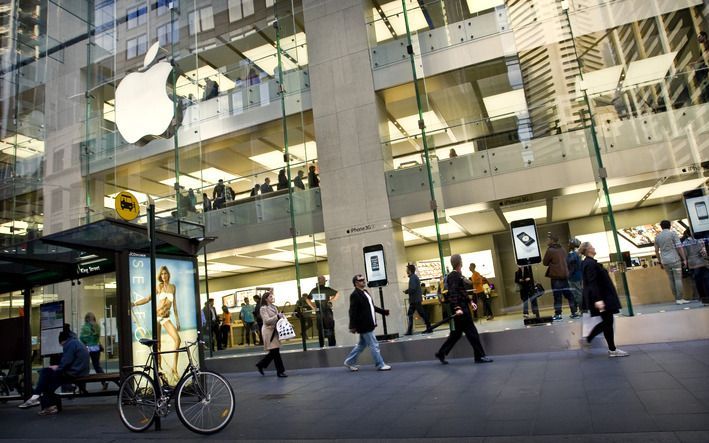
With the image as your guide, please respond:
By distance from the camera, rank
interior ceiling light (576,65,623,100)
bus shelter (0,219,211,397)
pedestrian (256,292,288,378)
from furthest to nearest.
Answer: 1. interior ceiling light (576,65,623,100)
2. pedestrian (256,292,288,378)
3. bus shelter (0,219,211,397)

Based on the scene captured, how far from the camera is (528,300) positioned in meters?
9.44

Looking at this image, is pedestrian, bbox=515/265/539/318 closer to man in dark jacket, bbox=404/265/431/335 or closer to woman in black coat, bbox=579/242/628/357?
woman in black coat, bbox=579/242/628/357

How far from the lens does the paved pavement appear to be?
162 inches

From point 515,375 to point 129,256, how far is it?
5551 mm

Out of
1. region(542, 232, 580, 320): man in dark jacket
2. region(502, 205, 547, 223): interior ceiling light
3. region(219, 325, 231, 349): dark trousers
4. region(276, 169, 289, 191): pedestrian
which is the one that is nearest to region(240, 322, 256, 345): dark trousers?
region(219, 325, 231, 349): dark trousers

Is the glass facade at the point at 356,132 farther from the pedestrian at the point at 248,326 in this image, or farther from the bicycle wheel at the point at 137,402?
the bicycle wheel at the point at 137,402

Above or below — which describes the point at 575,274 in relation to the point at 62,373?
above

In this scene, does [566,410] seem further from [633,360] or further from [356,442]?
[633,360]

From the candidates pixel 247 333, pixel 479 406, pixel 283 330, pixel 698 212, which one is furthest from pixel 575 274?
pixel 247 333

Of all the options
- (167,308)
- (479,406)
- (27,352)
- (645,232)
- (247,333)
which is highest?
(645,232)

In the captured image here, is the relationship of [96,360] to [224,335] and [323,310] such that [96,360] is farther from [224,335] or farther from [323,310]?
[323,310]

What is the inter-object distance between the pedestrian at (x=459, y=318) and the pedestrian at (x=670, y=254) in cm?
329

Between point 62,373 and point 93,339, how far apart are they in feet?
12.7

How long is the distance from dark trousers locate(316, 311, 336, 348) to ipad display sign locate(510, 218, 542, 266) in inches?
164
